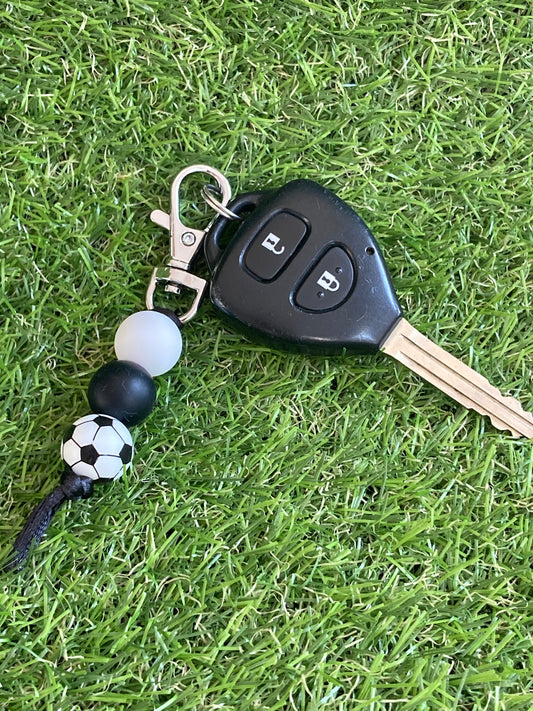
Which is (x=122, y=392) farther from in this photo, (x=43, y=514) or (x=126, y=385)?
(x=43, y=514)

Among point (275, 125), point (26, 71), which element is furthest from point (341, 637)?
point (26, 71)

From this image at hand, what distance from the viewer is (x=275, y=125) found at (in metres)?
1.31

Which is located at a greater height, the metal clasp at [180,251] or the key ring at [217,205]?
the key ring at [217,205]

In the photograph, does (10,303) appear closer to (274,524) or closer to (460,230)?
(274,524)

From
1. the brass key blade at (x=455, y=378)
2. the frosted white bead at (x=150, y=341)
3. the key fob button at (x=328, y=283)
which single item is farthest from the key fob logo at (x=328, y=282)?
the frosted white bead at (x=150, y=341)

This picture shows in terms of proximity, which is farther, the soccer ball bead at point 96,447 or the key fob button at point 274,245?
the key fob button at point 274,245

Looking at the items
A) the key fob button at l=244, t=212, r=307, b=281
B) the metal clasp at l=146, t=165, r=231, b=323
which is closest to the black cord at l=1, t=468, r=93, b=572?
the metal clasp at l=146, t=165, r=231, b=323

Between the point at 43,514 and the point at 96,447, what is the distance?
0.43ft

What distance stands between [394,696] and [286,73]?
1094mm

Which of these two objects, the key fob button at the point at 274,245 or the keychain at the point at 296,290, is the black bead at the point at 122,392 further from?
the key fob button at the point at 274,245

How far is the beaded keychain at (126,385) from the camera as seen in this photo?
1.10 metres

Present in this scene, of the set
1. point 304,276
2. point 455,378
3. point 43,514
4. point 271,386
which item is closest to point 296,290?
point 304,276

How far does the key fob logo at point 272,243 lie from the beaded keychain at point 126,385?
0.08 metres

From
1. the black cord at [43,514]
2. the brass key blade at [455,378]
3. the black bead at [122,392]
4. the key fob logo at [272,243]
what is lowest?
the black cord at [43,514]
